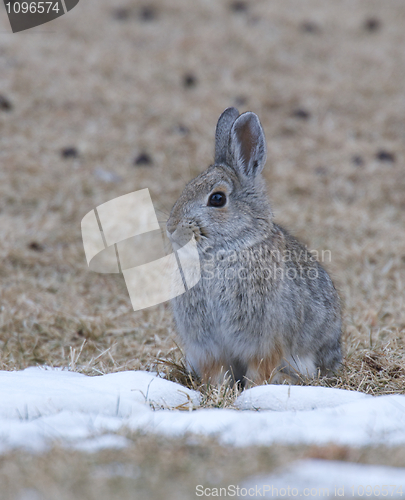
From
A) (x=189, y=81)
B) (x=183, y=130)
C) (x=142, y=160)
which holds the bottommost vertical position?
(x=142, y=160)

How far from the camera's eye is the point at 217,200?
12.7 feet

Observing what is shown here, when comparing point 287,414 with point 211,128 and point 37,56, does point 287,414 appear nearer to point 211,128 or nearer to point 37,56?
point 211,128

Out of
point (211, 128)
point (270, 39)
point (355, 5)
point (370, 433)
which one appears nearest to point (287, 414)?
point (370, 433)

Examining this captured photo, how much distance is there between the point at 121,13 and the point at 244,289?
9163mm

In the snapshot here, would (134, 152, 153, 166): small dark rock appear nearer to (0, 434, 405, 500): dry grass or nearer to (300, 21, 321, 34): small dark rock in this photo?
(300, 21, 321, 34): small dark rock

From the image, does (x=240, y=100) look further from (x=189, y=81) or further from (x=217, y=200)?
(x=217, y=200)

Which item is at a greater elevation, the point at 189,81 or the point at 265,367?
the point at 189,81

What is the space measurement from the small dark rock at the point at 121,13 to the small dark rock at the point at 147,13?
24cm

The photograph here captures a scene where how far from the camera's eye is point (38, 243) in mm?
6297

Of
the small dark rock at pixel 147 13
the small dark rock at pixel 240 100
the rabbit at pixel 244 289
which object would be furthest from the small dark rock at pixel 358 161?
the small dark rock at pixel 147 13

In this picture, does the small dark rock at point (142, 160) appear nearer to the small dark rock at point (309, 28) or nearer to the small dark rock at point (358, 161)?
the small dark rock at point (358, 161)

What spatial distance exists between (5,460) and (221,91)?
7823 mm

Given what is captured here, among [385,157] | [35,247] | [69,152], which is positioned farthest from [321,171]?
[35,247]

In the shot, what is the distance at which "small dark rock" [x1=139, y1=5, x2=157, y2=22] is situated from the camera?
11477 mm
